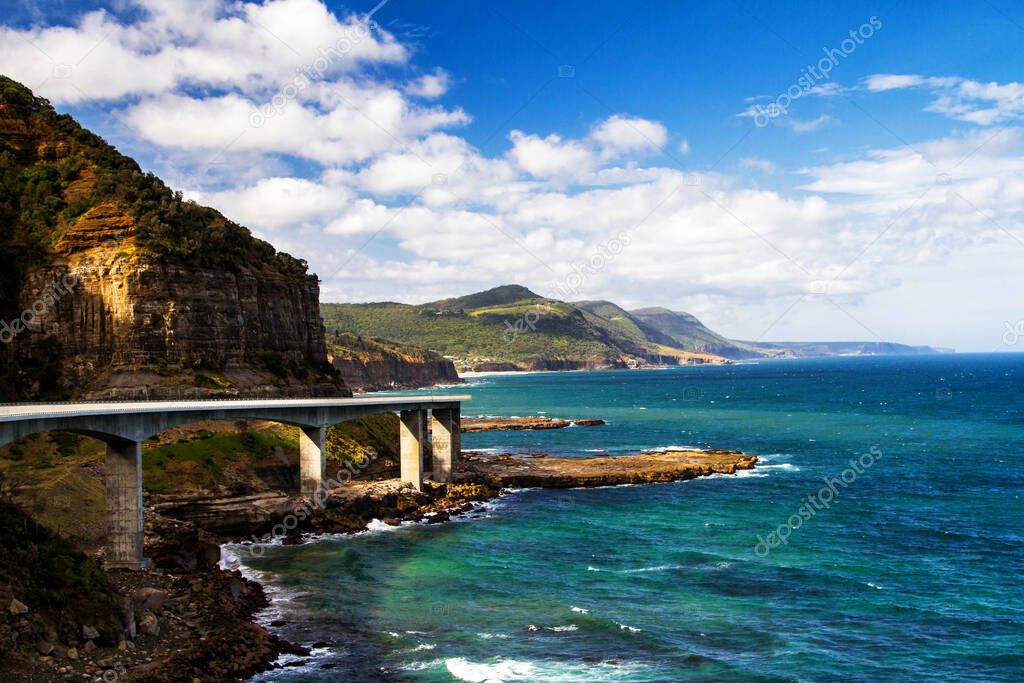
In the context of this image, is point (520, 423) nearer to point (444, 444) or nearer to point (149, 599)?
point (444, 444)

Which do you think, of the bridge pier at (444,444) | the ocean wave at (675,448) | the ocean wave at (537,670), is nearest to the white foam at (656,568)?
the ocean wave at (537,670)

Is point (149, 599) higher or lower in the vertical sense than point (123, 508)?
lower

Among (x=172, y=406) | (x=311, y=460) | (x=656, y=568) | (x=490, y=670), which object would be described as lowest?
(x=490, y=670)

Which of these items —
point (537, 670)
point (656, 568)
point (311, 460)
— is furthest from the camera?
point (311, 460)

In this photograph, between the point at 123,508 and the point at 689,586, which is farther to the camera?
the point at 123,508

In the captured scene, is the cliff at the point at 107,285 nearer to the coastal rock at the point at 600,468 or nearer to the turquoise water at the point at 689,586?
the coastal rock at the point at 600,468

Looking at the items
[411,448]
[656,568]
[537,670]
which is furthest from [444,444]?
[537,670]

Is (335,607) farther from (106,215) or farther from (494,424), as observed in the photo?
(494,424)

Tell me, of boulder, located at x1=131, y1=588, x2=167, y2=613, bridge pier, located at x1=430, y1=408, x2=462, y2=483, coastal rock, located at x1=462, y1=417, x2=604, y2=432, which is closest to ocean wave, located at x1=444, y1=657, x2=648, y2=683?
boulder, located at x1=131, y1=588, x2=167, y2=613

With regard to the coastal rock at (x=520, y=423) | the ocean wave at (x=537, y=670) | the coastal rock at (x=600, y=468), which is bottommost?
the ocean wave at (x=537, y=670)
